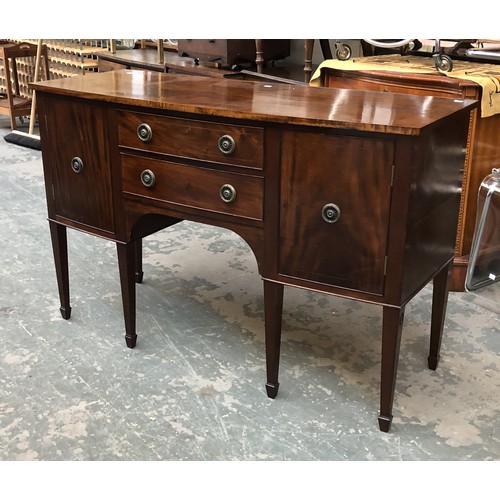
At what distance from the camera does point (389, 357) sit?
188cm

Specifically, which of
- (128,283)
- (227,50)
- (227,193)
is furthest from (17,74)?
(227,193)

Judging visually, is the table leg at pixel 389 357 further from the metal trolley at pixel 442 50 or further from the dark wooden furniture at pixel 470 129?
the metal trolley at pixel 442 50

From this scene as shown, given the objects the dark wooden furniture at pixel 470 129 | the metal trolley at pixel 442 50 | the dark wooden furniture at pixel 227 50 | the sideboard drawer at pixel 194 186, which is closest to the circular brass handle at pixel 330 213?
the sideboard drawer at pixel 194 186

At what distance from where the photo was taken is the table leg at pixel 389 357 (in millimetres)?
1813

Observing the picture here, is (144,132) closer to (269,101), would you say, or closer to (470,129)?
(269,101)

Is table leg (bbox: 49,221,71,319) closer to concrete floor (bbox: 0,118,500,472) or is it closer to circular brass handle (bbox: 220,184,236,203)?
concrete floor (bbox: 0,118,500,472)

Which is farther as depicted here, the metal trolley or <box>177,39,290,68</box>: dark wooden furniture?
<box>177,39,290,68</box>: dark wooden furniture

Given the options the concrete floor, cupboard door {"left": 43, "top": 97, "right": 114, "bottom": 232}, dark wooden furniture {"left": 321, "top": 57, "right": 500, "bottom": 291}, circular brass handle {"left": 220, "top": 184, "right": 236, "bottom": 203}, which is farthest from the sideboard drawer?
dark wooden furniture {"left": 321, "top": 57, "right": 500, "bottom": 291}

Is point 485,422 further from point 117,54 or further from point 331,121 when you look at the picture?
point 117,54

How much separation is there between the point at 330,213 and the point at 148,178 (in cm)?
63

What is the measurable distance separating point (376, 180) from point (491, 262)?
894 mm

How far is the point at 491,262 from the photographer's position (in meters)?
2.39

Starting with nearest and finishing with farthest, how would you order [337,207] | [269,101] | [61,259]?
[337,207] → [269,101] → [61,259]

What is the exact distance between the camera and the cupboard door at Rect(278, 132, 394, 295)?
1.71m
